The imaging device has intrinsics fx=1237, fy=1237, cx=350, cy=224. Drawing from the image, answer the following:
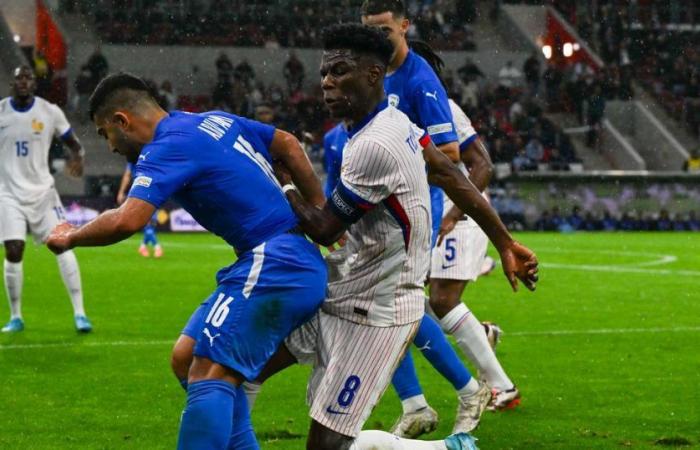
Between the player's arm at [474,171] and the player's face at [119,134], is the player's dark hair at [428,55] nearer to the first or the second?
the player's arm at [474,171]

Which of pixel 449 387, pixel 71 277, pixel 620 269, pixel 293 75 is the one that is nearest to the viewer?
pixel 449 387

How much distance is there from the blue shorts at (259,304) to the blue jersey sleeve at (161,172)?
42 cm

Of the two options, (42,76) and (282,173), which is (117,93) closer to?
(282,173)

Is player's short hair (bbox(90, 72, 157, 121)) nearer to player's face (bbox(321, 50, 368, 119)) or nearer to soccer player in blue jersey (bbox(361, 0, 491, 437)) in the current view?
player's face (bbox(321, 50, 368, 119))

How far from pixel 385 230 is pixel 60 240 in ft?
4.09


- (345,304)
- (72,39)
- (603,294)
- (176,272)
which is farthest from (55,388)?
(72,39)

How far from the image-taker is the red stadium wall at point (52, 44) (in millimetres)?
32312

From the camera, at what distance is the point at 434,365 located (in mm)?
6781

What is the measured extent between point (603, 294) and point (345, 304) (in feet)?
34.9

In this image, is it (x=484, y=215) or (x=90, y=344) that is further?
(x=90, y=344)

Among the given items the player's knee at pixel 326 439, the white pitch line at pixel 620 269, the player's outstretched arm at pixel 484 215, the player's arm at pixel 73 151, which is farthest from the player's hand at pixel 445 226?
the white pitch line at pixel 620 269

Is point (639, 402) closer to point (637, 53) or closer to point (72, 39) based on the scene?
point (72, 39)

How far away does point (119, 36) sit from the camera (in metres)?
34.2

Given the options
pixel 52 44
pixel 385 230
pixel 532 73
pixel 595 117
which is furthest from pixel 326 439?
pixel 532 73
